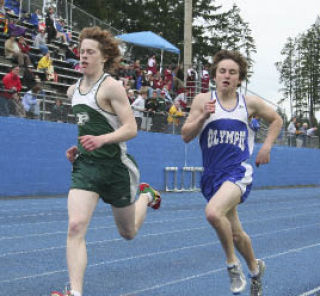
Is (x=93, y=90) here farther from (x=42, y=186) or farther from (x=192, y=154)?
(x=192, y=154)

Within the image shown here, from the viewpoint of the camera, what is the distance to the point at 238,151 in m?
6.01

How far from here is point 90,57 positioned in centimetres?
579

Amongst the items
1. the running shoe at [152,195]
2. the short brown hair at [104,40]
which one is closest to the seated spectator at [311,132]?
the running shoe at [152,195]

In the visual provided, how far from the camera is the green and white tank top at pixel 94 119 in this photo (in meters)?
5.63

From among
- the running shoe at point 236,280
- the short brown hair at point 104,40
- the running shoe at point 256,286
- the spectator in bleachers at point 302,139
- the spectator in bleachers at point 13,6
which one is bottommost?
the running shoe at point 256,286

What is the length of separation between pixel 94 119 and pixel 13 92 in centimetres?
1114

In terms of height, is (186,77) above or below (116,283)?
above

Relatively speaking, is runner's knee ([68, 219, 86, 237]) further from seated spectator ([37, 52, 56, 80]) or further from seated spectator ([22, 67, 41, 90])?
seated spectator ([37, 52, 56, 80])

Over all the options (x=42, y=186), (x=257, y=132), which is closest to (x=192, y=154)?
(x=257, y=132)

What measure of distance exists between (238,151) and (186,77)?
23.9 meters

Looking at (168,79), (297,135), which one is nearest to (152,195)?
(168,79)

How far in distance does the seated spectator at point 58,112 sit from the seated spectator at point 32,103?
46 centimetres

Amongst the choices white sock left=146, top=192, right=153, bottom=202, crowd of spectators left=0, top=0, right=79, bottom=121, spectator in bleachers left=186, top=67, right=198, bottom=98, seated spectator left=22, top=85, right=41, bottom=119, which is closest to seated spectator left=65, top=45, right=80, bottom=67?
crowd of spectators left=0, top=0, right=79, bottom=121

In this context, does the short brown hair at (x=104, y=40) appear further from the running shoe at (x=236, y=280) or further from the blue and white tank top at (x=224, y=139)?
the running shoe at (x=236, y=280)
